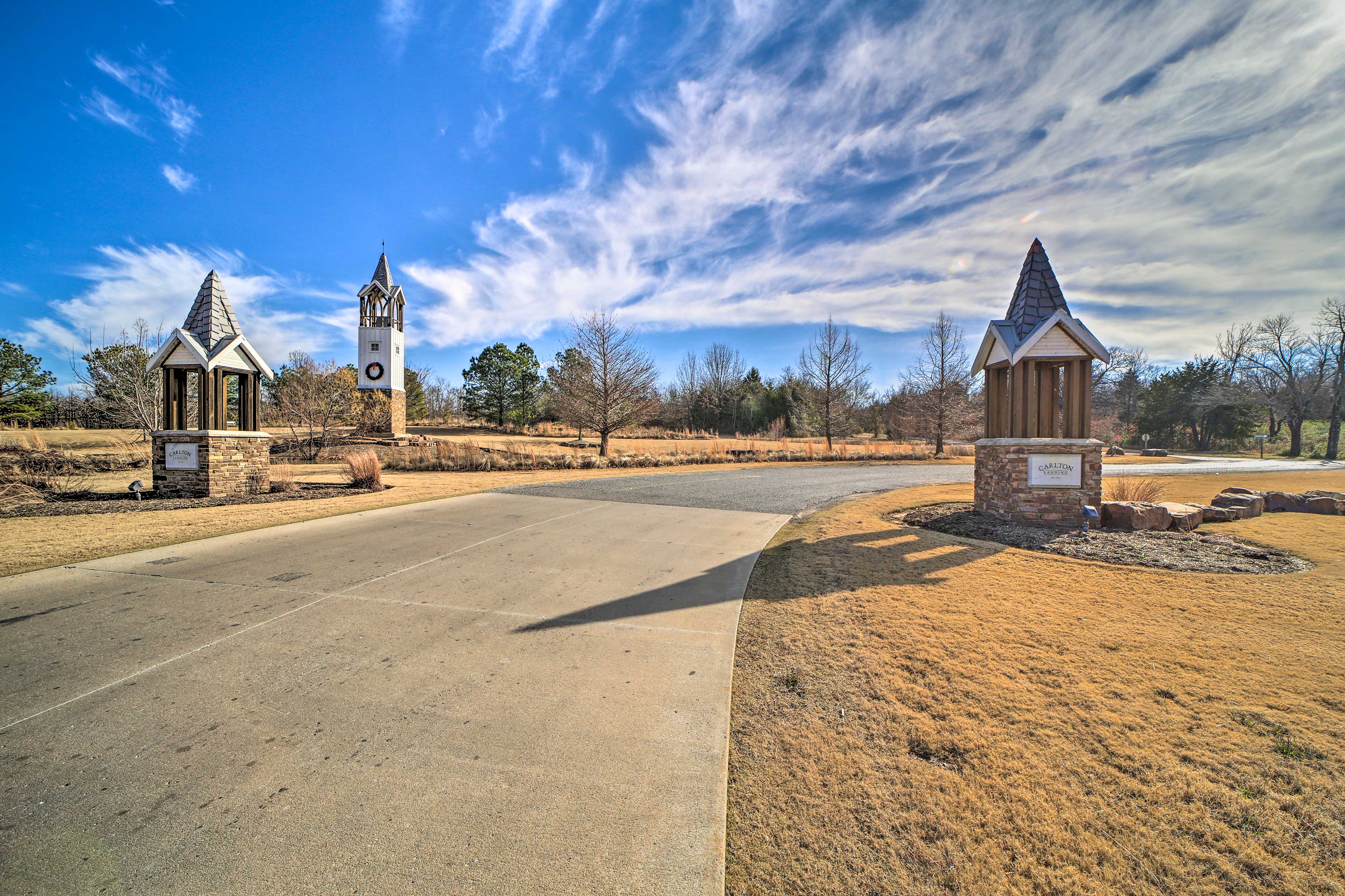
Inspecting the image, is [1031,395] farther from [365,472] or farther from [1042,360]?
[365,472]

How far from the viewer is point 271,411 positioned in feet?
89.8

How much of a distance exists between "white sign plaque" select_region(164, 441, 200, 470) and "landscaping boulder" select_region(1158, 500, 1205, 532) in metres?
17.7

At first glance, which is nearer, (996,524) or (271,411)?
(996,524)

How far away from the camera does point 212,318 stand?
38.4 ft

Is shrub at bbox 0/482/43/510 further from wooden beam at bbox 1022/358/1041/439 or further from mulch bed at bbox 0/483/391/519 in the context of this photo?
wooden beam at bbox 1022/358/1041/439

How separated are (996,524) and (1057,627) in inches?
176

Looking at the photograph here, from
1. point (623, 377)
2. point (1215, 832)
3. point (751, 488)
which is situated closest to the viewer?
point (1215, 832)

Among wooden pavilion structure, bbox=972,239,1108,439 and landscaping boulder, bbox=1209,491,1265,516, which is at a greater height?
wooden pavilion structure, bbox=972,239,1108,439

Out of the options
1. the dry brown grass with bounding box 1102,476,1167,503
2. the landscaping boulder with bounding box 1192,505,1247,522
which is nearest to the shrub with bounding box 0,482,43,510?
the dry brown grass with bounding box 1102,476,1167,503

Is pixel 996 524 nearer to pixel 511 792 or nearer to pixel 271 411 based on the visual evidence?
pixel 511 792

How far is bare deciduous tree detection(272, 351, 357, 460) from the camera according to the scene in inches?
857

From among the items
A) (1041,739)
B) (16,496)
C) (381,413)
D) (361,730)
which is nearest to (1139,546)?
(1041,739)

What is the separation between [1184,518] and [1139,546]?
1.58 m

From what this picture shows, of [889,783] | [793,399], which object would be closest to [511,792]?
[889,783]
